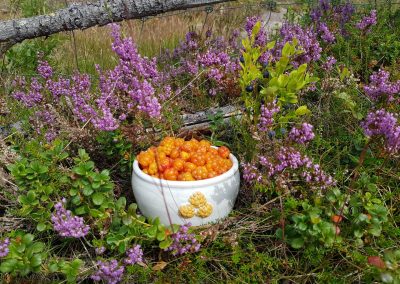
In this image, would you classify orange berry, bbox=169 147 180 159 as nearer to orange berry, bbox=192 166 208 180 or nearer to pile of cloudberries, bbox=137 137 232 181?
pile of cloudberries, bbox=137 137 232 181

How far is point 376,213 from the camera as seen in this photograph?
229 centimetres

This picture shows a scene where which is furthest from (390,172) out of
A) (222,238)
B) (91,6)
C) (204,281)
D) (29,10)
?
(29,10)

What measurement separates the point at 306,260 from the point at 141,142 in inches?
46.7

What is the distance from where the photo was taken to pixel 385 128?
2336mm

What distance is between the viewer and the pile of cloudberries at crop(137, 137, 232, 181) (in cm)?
250

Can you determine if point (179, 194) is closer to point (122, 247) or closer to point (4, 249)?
point (122, 247)

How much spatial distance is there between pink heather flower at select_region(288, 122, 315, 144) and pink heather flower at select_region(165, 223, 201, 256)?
74cm

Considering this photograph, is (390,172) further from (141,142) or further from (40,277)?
(40,277)

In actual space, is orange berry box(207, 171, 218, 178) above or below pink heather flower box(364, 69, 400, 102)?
below

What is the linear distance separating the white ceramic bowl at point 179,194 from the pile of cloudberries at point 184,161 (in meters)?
0.05

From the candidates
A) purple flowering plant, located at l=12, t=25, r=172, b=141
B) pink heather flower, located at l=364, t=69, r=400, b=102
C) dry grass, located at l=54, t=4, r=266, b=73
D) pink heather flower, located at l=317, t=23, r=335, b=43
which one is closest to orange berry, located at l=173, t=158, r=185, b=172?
purple flowering plant, located at l=12, t=25, r=172, b=141

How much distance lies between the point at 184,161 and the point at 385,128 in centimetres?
110

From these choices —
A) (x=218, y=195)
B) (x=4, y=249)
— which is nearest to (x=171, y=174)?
(x=218, y=195)

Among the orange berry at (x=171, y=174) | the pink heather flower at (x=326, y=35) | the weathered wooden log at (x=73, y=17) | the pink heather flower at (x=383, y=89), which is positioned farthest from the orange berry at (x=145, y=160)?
the pink heather flower at (x=326, y=35)
